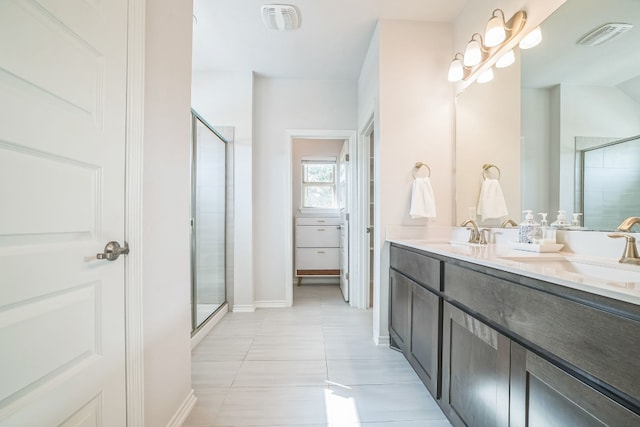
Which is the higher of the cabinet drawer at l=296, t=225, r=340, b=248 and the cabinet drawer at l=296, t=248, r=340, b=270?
the cabinet drawer at l=296, t=225, r=340, b=248

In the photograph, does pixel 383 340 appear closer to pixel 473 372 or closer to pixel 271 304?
pixel 473 372

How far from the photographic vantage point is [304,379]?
1.59 metres

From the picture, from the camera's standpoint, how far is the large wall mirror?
38.4 inches

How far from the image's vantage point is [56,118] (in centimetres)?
67

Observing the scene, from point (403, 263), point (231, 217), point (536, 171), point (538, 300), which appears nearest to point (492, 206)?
point (536, 171)

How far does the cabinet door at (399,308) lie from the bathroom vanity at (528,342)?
224 millimetres

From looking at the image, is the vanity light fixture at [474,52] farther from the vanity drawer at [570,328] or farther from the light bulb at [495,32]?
the vanity drawer at [570,328]

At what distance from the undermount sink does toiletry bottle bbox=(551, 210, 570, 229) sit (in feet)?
0.72

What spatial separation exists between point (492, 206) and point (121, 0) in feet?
Result: 6.95

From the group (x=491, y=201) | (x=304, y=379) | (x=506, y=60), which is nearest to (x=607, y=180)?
(x=491, y=201)

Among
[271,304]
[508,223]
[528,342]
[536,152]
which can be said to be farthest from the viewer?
[271,304]

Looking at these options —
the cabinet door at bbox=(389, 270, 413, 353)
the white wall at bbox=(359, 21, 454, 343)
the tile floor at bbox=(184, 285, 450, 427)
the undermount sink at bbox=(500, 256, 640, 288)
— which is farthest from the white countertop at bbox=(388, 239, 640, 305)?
the tile floor at bbox=(184, 285, 450, 427)

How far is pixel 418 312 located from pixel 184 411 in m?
1.33

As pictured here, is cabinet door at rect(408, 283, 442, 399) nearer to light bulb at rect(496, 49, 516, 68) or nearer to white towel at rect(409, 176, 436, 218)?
white towel at rect(409, 176, 436, 218)
